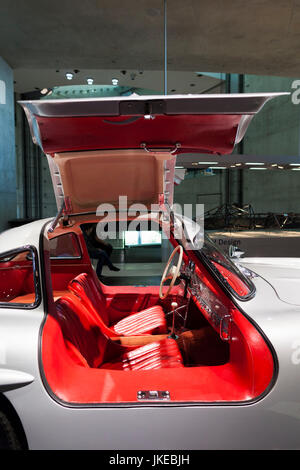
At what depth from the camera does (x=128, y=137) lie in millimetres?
1602

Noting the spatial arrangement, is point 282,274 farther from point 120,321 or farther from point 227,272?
point 120,321

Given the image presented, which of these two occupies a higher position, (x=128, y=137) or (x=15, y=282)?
(x=128, y=137)

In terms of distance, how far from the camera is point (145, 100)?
4.09 feet

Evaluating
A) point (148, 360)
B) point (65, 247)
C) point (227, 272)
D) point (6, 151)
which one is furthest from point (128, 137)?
point (6, 151)

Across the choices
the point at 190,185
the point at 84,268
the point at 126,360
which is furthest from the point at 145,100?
the point at 190,185

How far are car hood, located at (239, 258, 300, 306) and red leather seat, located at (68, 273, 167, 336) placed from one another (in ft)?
3.47

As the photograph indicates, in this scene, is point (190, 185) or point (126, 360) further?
point (190, 185)

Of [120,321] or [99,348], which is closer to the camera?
[99,348]

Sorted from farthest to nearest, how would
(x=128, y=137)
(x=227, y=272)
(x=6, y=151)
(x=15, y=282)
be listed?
(x=6, y=151) < (x=15, y=282) < (x=227, y=272) < (x=128, y=137)

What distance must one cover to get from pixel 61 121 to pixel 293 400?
167 centimetres

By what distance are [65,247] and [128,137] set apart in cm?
221

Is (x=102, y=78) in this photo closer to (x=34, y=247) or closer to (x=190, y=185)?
(x=190, y=185)

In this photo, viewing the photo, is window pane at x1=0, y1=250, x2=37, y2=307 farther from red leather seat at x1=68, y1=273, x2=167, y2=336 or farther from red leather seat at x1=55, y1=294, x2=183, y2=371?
red leather seat at x1=55, y1=294, x2=183, y2=371

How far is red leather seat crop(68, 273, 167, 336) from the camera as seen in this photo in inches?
108
